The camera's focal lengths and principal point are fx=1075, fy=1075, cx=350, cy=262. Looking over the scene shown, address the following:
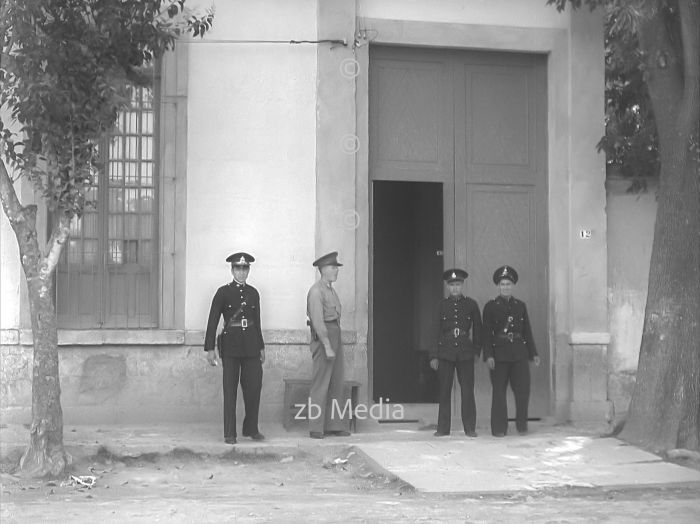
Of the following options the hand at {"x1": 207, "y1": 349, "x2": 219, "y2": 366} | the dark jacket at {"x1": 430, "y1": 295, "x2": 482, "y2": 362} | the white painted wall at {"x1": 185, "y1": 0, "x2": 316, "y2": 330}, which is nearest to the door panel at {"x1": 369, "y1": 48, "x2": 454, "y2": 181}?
the white painted wall at {"x1": 185, "y1": 0, "x2": 316, "y2": 330}

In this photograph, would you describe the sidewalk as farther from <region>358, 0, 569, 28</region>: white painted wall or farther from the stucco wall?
<region>358, 0, 569, 28</region>: white painted wall

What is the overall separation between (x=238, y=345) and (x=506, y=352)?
293cm

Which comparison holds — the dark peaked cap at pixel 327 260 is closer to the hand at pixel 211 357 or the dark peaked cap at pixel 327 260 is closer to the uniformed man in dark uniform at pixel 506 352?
the hand at pixel 211 357

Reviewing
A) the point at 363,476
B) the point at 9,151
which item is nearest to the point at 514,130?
the point at 363,476

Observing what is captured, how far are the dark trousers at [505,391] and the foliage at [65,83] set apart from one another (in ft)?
15.9

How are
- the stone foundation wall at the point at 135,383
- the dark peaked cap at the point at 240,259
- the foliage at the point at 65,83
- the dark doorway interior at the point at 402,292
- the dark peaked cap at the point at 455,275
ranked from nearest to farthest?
the foliage at the point at 65,83 < the dark peaked cap at the point at 240,259 < the stone foundation wall at the point at 135,383 < the dark peaked cap at the point at 455,275 < the dark doorway interior at the point at 402,292

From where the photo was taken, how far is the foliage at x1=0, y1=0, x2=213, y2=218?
372 inches

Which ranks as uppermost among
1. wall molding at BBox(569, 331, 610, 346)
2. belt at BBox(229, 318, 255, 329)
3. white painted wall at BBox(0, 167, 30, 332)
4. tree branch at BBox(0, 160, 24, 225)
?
tree branch at BBox(0, 160, 24, 225)

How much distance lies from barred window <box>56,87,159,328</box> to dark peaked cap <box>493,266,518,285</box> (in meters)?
3.81

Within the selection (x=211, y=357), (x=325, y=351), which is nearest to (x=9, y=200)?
(x=211, y=357)

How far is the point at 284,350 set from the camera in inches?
476

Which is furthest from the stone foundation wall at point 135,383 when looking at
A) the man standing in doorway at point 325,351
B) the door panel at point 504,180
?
the door panel at point 504,180

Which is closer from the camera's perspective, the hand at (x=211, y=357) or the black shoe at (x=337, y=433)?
the hand at (x=211, y=357)

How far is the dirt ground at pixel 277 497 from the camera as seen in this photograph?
812cm
